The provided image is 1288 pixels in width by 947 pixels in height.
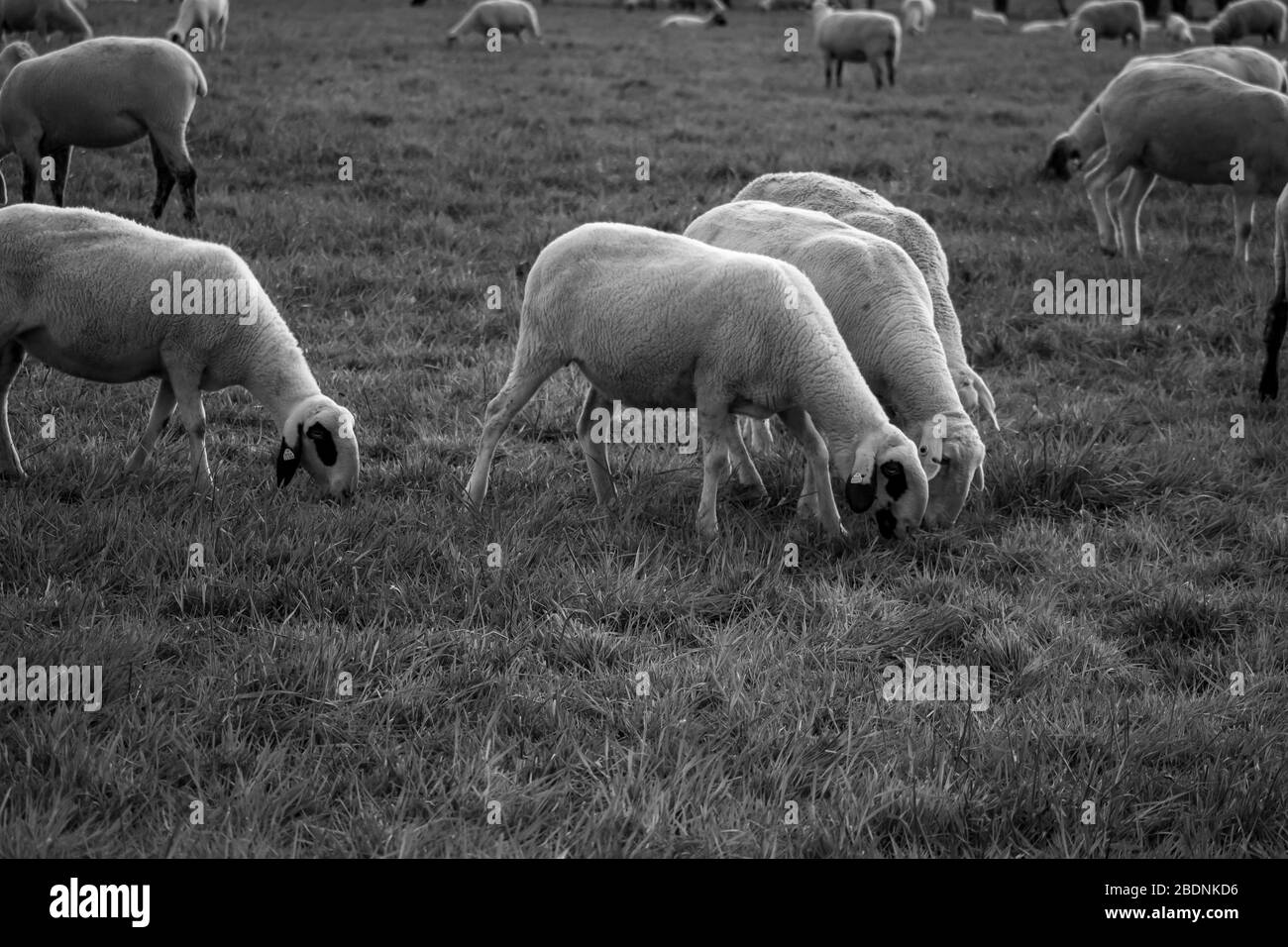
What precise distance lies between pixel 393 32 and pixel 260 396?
64.9ft

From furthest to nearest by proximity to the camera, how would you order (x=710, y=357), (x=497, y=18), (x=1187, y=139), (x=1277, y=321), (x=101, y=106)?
(x=497, y=18) → (x=1187, y=139) → (x=101, y=106) → (x=1277, y=321) → (x=710, y=357)

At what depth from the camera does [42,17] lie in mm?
15484

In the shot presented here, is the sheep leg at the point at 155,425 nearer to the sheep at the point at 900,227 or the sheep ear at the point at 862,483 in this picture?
the sheep ear at the point at 862,483

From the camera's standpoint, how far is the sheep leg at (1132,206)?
10.0 metres

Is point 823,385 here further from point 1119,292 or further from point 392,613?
point 1119,292

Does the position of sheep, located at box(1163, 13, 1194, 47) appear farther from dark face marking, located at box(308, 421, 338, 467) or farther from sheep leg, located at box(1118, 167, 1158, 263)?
dark face marking, located at box(308, 421, 338, 467)

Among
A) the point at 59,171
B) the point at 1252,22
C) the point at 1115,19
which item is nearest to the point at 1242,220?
the point at 59,171

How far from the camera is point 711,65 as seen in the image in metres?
21.0

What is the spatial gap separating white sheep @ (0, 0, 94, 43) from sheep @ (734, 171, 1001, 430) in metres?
12.3

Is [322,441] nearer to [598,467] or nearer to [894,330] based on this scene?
[598,467]

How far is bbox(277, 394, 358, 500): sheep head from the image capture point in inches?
202

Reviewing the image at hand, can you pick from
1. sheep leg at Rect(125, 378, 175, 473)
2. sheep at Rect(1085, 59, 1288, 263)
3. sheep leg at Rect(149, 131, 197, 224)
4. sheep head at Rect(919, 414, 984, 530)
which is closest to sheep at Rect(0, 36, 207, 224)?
sheep leg at Rect(149, 131, 197, 224)

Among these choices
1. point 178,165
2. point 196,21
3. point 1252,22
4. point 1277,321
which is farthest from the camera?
point 1252,22

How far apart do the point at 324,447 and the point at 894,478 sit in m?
2.39
